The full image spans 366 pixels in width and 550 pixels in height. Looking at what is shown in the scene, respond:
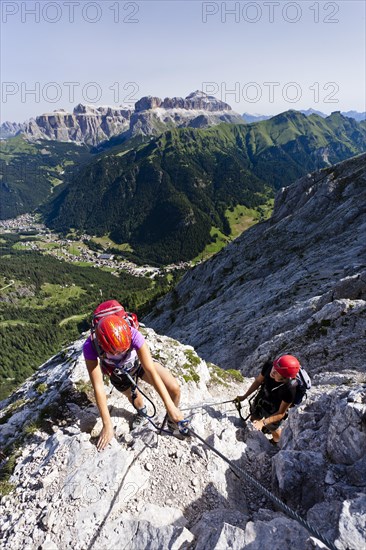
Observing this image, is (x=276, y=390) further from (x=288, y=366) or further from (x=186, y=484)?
(x=186, y=484)

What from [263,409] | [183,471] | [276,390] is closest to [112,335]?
[183,471]

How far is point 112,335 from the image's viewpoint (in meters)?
8.52

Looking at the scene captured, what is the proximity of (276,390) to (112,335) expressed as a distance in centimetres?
723

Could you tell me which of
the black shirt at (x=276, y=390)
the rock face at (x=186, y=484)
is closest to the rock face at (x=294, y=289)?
the black shirt at (x=276, y=390)

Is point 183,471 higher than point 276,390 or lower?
lower

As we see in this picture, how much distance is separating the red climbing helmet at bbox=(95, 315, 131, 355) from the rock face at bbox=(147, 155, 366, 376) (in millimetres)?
17723

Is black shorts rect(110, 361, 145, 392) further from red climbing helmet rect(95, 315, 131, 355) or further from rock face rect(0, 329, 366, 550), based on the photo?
red climbing helmet rect(95, 315, 131, 355)

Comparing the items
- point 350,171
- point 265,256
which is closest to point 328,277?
point 265,256

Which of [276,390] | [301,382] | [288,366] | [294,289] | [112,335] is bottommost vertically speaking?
[294,289]

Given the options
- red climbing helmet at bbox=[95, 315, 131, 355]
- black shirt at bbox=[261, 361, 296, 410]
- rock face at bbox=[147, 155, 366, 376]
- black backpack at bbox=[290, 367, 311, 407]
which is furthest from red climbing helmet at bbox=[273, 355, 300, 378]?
rock face at bbox=[147, 155, 366, 376]

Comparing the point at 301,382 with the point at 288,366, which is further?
the point at 301,382

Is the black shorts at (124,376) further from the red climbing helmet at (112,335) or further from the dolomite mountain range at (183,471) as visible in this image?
the red climbing helmet at (112,335)

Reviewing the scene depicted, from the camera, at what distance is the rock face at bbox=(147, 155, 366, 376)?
24.8m

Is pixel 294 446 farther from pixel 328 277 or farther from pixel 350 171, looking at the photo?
pixel 350 171
